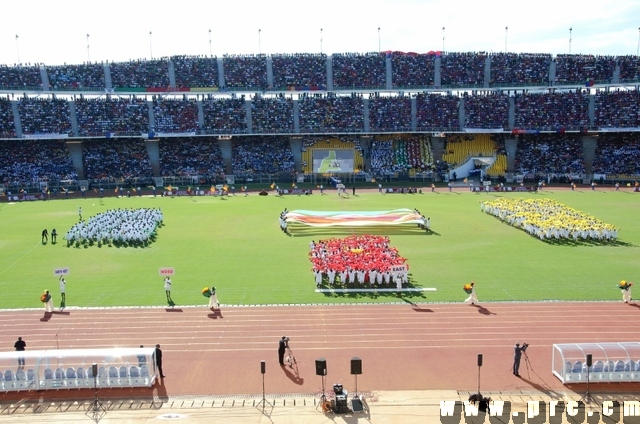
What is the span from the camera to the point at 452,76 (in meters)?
58.5

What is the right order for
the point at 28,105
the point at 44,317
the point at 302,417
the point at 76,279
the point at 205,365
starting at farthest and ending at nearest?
the point at 28,105 < the point at 76,279 < the point at 44,317 < the point at 205,365 < the point at 302,417

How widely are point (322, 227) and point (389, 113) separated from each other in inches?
1171

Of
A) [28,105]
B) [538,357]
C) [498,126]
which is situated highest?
[28,105]

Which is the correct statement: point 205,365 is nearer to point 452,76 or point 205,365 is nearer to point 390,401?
point 390,401

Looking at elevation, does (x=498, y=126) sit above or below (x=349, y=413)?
above

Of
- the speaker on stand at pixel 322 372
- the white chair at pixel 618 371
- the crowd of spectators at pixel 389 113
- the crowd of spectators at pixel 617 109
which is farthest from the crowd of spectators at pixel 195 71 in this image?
the white chair at pixel 618 371

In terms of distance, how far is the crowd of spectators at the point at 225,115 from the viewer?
5606 centimetres

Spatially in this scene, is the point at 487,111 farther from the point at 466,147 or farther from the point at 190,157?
the point at 190,157

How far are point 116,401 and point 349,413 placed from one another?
5.27 m

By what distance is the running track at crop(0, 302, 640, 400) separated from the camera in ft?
42.9

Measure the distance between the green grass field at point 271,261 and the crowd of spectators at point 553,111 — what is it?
61.7 feet

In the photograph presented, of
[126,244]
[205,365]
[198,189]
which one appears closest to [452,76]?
[198,189]

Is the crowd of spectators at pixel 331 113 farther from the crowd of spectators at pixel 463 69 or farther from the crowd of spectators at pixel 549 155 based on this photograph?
the crowd of spectators at pixel 549 155

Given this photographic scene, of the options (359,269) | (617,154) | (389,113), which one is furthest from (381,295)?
(617,154)
